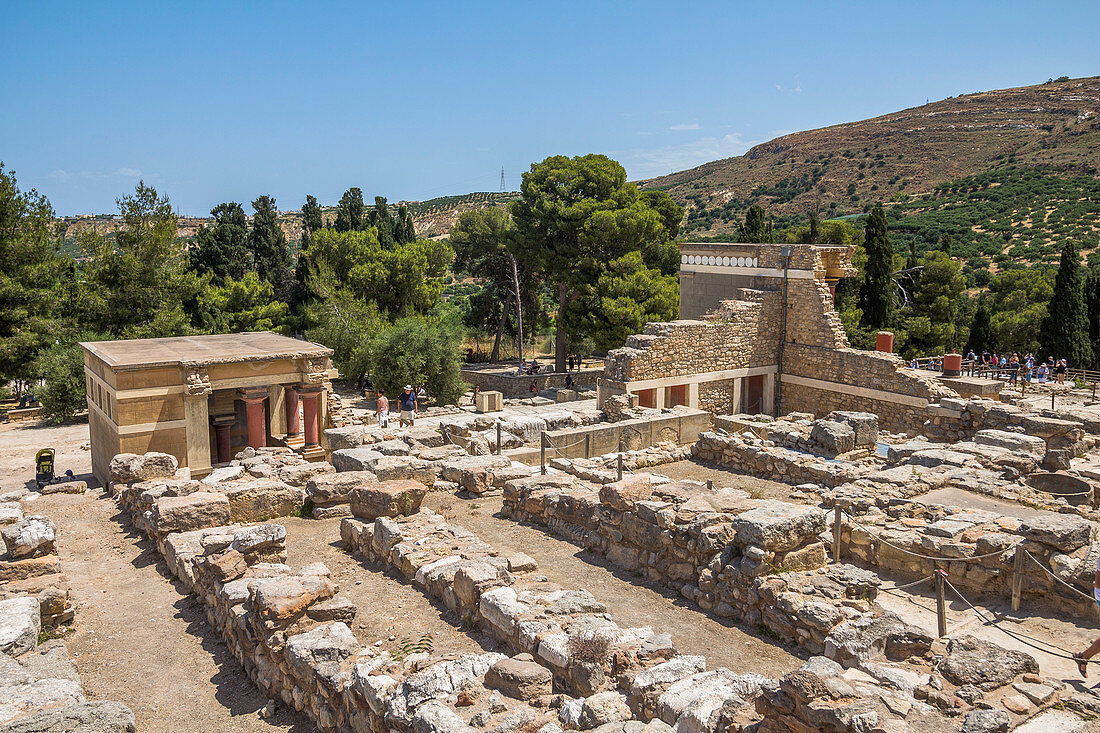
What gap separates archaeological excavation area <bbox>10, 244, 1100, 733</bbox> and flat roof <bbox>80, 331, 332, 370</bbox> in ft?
0.39

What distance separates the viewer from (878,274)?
32906 mm

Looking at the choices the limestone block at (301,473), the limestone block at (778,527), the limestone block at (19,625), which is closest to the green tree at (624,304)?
the limestone block at (301,473)

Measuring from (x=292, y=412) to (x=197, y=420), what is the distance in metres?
2.41

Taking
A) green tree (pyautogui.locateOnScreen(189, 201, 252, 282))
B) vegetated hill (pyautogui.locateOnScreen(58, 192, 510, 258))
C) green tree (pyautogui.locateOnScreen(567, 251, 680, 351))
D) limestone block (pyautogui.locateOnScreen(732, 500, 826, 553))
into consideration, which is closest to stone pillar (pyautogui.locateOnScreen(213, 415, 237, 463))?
limestone block (pyautogui.locateOnScreen(732, 500, 826, 553))

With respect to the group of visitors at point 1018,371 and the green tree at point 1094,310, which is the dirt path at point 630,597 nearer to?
the group of visitors at point 1018,371

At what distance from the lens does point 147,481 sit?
11898 mm

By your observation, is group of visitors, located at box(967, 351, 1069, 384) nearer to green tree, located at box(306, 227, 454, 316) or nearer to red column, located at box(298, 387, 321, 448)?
red column, located at box(298, 387, 321, 448)

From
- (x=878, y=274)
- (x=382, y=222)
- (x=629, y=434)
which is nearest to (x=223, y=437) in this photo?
(x=629, y=434)

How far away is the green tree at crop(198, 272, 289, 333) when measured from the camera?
34.2 m

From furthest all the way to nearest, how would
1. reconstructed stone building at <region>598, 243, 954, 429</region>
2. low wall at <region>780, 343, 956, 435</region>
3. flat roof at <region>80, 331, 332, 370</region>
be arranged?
reconstructed stone building at <region>598, 243, 954, 429</region> → low wall at <region>780, 343, 956, 435</region> → flat roof at <region>80, 331, 332, 370</region>

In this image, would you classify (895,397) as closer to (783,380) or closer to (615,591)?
(783,380)

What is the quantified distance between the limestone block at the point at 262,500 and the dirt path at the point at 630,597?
2137 millimetres

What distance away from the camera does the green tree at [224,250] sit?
4006cm

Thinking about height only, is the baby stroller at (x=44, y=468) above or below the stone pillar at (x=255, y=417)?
below
